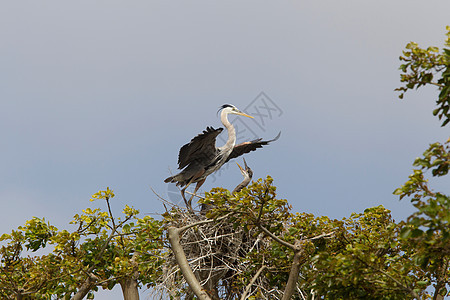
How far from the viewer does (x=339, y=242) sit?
9.52 m

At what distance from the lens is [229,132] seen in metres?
13.4

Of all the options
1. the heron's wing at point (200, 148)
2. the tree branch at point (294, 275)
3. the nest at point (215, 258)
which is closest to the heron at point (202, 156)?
the heron's wing at point (200, 148)

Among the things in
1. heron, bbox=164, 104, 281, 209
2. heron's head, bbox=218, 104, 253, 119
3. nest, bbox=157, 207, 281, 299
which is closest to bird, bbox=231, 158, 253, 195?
heron, bbox=164, 104, 281, 209

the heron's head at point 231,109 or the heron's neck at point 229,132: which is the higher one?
the heron's head at point 231,109

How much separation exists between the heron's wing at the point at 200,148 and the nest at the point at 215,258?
1863mm

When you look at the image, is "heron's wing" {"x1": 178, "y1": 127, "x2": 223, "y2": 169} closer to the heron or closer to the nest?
the heron

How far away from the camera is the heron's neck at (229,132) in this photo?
43.2 ft

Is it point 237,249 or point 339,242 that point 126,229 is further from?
point 339,242

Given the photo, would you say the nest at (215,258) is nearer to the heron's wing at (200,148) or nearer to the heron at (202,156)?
the heron at (202,156)

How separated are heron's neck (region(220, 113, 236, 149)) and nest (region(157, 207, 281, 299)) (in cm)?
294

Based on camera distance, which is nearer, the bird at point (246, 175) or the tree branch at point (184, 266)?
the tree branch at point (184, 266)

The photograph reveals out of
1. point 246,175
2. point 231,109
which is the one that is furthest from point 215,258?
point 231,109

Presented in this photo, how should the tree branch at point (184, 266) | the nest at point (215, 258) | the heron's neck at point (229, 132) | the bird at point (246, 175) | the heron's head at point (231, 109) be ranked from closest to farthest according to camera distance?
1. the tree branch at point (184, 266)
2. the nest at point (215, 258)
3. the bird at point (246, 175)
4. the heron's neck at point (229, 132)
5. the heron's head at point (231, 109)

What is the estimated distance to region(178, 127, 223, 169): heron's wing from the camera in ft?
38.9
